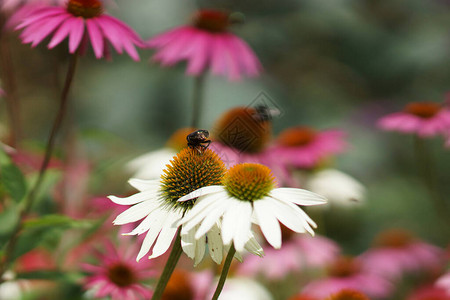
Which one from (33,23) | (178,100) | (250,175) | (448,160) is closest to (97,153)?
(178,100)

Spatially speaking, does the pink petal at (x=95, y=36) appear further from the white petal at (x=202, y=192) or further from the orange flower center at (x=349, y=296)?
the orange flower center at (x=349, y=296)

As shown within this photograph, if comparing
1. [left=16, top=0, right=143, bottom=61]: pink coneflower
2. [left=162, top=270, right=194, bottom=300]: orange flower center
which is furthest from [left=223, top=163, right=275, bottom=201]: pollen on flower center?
[left=162, top=270, right=194, bottom=300]: orange flower center

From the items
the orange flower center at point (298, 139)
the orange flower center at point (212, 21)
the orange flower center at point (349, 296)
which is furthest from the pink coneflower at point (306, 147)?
the orange flower center at point (349, 296)

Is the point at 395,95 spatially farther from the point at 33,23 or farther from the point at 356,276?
the point at 33,23

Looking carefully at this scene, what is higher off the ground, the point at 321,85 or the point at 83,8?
the point at 321,85

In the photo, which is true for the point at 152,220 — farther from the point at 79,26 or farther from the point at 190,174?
the point at 79,26

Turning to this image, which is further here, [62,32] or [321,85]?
[321,85]

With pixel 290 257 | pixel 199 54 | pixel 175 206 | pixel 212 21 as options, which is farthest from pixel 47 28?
pixel 290 257
